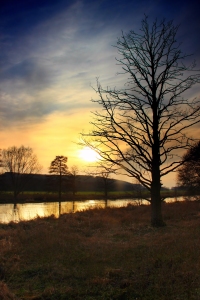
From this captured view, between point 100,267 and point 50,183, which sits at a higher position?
point 50,183

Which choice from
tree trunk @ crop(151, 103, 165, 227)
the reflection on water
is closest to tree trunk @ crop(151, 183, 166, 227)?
tree trunk @ crop(151, 103, 165, 227)

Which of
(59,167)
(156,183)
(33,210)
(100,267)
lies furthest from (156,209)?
(59,167)

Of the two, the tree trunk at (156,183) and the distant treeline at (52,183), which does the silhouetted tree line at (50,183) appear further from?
the tree trunk at (156,183)

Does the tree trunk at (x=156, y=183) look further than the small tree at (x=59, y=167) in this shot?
No

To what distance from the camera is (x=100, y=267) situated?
22.0 ft

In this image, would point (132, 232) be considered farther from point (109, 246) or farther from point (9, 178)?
point (9, 178)

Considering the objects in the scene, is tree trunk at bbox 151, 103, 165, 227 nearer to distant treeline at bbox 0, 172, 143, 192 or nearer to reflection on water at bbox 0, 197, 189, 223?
reflection on water at bbox 0, 197, 189, 223

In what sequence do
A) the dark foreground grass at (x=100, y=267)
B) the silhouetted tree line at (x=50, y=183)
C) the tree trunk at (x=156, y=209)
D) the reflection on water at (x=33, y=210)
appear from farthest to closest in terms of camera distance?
the silhouetted tree line at (x=50, y=183)
the reflection on water at (x=33, y=210)
the tree trunk at (x=156, y=209)
the dark foreground grass at (x=100, y=267)

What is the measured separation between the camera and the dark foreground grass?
5336 mm

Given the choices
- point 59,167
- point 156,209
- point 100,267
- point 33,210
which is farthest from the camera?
point 59,167

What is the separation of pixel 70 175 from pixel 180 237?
2023 inches

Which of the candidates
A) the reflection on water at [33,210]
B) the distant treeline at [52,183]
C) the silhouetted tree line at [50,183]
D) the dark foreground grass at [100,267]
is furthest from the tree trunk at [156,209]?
the silhouetted tree line at [50,183]

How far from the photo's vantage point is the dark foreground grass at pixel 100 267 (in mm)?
5336

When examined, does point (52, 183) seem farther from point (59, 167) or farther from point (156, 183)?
point (156, 183)
